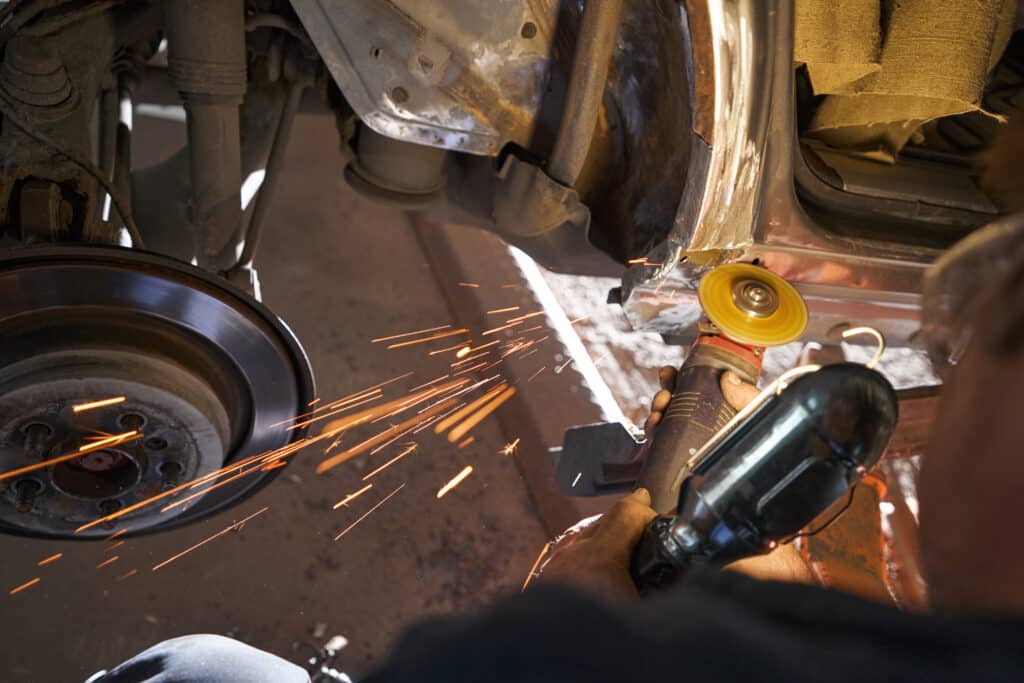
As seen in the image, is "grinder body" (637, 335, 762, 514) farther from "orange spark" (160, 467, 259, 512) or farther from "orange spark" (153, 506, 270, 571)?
"orange spark" (153, 506, 270, 571)

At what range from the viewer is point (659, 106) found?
179 centimetres

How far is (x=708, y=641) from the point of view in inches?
21.6

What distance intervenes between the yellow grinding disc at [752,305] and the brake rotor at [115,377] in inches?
34.3

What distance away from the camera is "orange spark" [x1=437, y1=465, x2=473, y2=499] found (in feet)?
8.71

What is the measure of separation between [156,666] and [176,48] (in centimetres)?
113

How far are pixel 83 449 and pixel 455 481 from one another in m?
1.24

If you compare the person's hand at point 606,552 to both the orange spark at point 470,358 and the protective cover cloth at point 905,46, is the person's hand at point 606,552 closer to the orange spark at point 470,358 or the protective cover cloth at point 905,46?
the protective cover cloth at point 905,46

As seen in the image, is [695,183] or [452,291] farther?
[452,291]

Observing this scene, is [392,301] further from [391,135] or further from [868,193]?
[868,193]

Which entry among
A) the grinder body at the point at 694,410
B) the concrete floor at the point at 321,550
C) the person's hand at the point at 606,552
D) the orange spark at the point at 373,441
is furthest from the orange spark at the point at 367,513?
the person's hand at the point at 606,552

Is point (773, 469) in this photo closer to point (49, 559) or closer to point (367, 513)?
point (367, 513)

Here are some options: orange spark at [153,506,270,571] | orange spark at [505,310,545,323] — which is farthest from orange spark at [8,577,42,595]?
orange spark at [505,310,545,323]

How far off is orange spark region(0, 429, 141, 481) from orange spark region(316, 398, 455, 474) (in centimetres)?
97

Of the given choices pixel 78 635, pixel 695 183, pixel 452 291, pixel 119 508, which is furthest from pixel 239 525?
pixel 695 183
